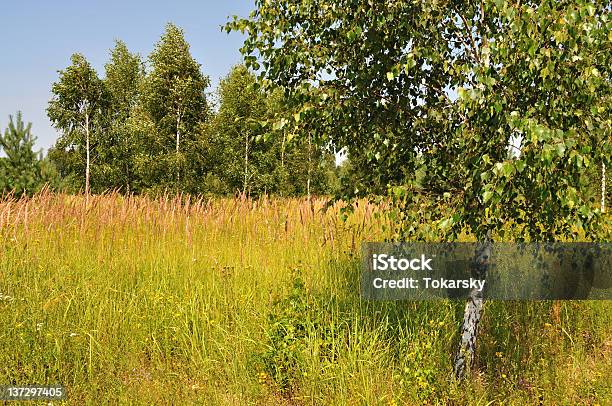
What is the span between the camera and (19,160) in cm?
1919

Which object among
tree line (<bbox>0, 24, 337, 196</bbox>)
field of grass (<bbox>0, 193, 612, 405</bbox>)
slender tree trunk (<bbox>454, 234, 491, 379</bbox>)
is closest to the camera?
field of grass (<bbox>0, 193, 612, 405</bbox>)

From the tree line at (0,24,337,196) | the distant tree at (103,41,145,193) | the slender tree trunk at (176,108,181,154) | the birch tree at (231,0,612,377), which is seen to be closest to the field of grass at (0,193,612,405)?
the birch tree at (231,0,612,377)

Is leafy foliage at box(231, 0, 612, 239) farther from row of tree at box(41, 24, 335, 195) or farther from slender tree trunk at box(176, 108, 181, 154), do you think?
slender tree trunk at box(176, 108, 181, 154)

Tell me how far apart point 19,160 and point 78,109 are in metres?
16.4

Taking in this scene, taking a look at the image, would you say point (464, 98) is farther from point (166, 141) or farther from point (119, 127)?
point (119, 127)

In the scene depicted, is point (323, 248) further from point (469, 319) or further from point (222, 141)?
point (222, 141)

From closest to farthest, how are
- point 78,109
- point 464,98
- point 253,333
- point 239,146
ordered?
point 464,98
point 253,333
point 239,146
point 78,109

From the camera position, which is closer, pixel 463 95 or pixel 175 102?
pixel 463 95

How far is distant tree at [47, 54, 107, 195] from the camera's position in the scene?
32344 mm

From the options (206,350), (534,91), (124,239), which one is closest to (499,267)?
(534,91)

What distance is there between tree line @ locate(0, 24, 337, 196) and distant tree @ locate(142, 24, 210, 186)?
0.19 ft

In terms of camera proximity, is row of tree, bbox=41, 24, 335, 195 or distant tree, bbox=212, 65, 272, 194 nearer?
row of tree, bbox=41, 24, 335, 195

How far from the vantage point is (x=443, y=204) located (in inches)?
146

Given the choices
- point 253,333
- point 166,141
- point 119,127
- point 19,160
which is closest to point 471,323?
point 253,333
